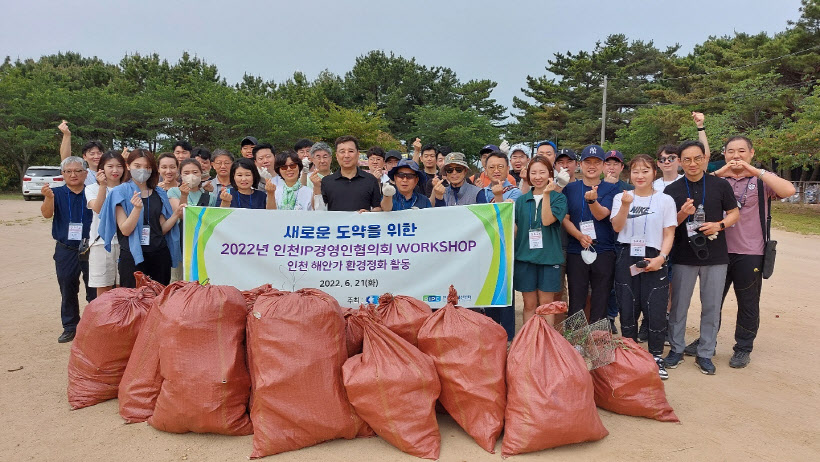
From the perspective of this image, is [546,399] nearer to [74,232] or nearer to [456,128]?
[74,232]

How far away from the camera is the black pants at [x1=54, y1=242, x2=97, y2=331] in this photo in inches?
182

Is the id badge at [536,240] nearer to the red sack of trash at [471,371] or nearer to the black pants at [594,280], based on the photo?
the black pants at [594,280]

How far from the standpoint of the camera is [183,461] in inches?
106

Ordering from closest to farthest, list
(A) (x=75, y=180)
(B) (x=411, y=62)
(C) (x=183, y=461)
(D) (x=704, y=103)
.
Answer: (C) (x=183, y=461) < (A) (x=75, y=180) < (D) (x=704, y=103) < (B) (x=411, y=62)

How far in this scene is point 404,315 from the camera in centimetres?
312

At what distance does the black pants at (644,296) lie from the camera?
3918mm

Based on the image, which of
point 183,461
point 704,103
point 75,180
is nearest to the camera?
point 183,461

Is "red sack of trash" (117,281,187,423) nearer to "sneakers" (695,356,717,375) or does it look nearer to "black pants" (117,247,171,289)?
"black pants" (117,247,171,289)

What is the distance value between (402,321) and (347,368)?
0.47 meters

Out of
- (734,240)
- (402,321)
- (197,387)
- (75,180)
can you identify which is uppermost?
(75,180)

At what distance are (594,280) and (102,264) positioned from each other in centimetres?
414

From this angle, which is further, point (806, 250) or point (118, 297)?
point (806, 250)

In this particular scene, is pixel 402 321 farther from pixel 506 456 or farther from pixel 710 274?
pixel 710 274

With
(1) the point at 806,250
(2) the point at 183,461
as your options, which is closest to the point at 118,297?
(2) the point at 183,461
